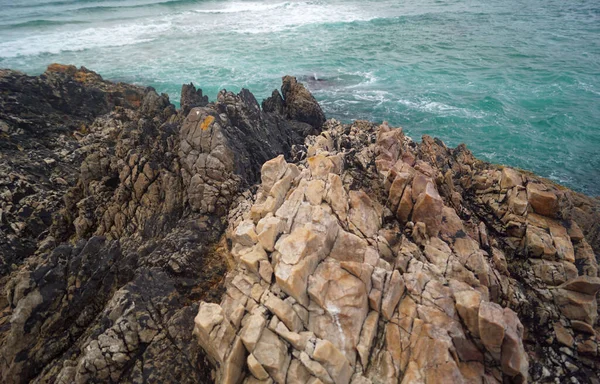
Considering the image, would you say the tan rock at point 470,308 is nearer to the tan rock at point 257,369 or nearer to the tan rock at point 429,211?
the tan rock at point 429,211

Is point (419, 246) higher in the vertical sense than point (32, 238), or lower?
higher

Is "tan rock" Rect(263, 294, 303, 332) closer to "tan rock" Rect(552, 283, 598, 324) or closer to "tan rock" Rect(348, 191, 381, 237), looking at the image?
"tan rock" Rect(348, 191, 381, 237)

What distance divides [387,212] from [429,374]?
6.80 m

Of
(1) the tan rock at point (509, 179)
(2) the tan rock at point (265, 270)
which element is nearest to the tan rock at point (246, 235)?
(2) the tan rock at point (265, 270)

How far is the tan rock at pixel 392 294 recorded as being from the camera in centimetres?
1157

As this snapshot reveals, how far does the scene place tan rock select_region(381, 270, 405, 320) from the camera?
11570 millimetres

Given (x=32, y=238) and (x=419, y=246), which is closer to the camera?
(x=419, y=246)

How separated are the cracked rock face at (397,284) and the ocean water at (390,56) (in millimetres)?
22928

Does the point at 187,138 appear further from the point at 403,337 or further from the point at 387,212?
the point at 403,337

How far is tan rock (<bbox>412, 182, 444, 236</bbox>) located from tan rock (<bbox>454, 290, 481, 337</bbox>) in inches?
132

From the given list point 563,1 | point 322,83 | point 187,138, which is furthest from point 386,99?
point 563,1

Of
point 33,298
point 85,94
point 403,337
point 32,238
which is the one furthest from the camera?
point 85,94

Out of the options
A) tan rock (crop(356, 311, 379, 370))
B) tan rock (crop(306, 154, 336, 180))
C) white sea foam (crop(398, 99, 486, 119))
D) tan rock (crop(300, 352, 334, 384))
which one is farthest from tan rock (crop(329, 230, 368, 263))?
white sea foam (crop(398, 99, 486, 119))

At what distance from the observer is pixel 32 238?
65.4 ft
